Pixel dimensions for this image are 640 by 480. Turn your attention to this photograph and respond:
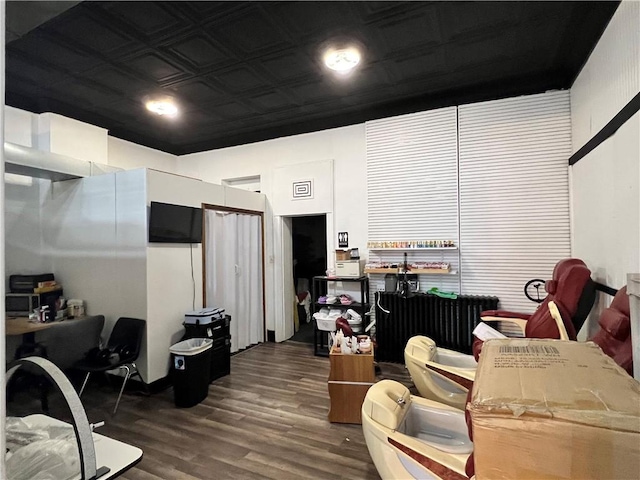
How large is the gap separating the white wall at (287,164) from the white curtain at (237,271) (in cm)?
24

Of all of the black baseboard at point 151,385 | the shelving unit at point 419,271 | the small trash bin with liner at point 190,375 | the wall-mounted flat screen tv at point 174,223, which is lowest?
the black baseboard at point 151,385

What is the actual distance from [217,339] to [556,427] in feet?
12.0

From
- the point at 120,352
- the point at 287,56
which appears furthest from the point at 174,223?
the point at 287,56

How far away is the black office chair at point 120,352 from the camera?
125 inches

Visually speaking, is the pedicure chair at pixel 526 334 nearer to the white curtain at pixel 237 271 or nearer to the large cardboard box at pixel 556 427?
the large cardboard box at pixel 556 427

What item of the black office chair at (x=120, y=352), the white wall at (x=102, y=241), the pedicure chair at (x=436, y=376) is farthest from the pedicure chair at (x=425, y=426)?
the white wall at (x=102, y=241)

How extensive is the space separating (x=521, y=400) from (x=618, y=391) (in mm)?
271

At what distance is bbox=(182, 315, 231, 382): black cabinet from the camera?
3.75 meters

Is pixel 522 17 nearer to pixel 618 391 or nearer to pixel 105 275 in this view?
pixel 618 391

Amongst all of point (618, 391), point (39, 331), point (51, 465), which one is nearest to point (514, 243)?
point (618, 391)

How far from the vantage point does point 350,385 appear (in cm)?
286

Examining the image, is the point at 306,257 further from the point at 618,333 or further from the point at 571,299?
the point at 618,333

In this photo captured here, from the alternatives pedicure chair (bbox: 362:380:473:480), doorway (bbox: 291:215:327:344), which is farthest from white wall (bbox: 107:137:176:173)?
pedicure chair (bbox: 362:380:473:480)

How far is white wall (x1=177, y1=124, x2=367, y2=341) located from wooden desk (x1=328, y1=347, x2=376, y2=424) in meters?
2.13
